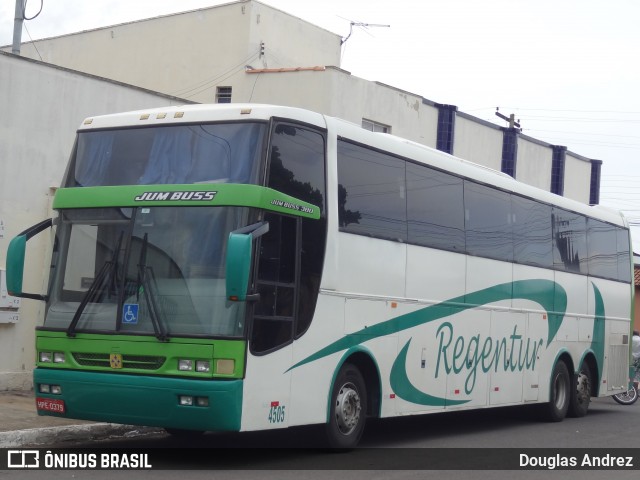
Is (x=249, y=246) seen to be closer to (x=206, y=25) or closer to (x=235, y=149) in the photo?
(x=235, y=149)

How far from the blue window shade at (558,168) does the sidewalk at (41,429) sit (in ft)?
A: 84.7

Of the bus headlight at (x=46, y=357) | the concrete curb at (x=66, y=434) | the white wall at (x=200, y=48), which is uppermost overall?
the white wall at (x=200, y=48)

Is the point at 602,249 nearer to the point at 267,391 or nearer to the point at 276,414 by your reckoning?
the point at 276,414

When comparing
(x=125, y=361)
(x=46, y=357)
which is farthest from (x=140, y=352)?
(x=46, y=357)

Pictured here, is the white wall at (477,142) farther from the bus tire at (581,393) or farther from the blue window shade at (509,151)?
the bus tire at (581,393)

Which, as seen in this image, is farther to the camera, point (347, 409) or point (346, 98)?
point (346, 98)

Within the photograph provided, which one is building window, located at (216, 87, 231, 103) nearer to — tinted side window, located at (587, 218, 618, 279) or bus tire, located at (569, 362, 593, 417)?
tinted side window, located at (587, 218, 618, 279)

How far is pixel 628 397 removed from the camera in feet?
74.0

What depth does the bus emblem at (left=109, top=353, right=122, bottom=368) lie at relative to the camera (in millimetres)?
10469

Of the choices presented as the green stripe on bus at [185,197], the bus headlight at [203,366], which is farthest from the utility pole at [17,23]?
the bus headlight at [203,366]

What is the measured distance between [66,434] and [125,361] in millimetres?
2427

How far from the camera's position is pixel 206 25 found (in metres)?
30.5

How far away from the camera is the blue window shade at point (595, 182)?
132 feet

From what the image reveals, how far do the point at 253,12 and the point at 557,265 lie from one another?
49.2 feet
